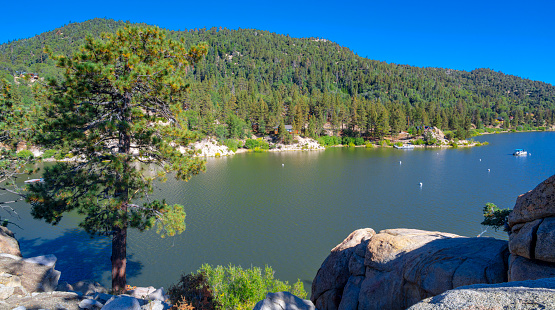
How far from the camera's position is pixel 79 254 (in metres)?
19.6

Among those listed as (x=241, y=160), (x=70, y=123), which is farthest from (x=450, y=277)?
(x=241, y=160)

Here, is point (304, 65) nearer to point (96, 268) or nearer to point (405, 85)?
point (405, 85)

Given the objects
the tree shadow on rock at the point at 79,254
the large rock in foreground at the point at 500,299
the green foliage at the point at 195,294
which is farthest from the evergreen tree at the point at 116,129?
the large rock in foreground at the point at 500,299

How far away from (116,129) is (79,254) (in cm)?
1455

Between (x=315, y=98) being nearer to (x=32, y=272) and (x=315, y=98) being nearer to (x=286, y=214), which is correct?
(x=286, y=214)

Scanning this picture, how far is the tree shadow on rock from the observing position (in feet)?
56.2

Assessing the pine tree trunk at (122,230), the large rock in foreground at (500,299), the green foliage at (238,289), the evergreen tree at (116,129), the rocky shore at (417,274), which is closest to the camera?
the large rock in foreground at (500,299)

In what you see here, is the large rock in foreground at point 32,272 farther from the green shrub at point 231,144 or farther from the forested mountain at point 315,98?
the green shrub at point 231,144

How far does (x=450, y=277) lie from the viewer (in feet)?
21.8

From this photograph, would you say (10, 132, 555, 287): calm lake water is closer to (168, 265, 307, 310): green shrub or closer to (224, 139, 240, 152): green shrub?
(168, 265, 307, 310): green shrub

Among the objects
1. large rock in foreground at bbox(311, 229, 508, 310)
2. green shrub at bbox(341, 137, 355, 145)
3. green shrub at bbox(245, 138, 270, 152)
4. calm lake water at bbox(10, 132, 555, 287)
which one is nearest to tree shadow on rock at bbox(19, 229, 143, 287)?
calm lake water at bbox(10, 132, 555, 287)

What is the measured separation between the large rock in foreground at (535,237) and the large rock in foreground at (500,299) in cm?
185

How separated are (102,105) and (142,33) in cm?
313

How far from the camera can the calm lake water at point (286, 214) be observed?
19.1 metres
